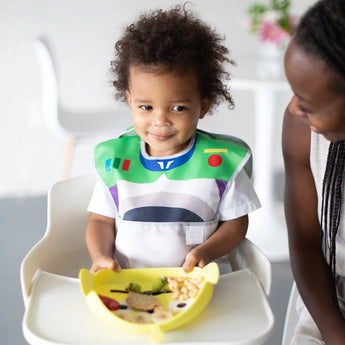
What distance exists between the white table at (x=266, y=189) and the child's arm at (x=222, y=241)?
56.6 inches

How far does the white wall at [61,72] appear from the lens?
12.1ft

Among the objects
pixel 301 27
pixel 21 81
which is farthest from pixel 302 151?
pixel 21 81

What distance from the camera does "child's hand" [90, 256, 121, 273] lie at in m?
1.12

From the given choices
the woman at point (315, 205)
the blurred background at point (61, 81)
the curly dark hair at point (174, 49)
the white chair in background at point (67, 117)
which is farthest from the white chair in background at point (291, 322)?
the blurred background at point (61, 81)

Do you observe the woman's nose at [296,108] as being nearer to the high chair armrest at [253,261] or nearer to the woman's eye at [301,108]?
the woman's eye at [301,108]

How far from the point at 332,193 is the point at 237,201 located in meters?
0.19

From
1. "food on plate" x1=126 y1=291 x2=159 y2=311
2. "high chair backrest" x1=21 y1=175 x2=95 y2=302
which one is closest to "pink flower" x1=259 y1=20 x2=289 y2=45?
"high chair backrest" x1=21 y1=175 x2=95 y2=302

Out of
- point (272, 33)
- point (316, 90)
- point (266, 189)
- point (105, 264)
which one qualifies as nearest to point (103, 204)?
point (105, 264)

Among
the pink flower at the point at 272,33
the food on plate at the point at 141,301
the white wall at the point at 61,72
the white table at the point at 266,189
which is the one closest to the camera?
the food on plate at the point at 141,301

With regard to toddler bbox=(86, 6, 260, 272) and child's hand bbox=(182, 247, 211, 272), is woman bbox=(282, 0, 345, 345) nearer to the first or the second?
toddler bbox=(86, 6, 260, 272)

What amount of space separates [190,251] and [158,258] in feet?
0.25

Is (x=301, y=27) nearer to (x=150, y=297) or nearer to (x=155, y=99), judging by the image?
(x=155, y=99)

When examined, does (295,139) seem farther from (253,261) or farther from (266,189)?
(266,189)

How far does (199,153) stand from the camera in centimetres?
129
